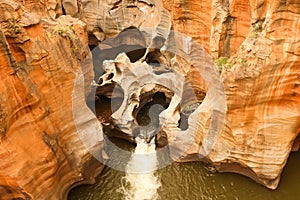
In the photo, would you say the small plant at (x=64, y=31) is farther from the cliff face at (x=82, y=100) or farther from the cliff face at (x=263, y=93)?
the cliff face at (x=263, y=93)

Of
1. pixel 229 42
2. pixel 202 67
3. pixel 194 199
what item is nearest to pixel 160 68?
pixel 202 67

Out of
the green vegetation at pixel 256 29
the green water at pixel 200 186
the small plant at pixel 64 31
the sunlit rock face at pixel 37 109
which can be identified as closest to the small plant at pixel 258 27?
the green vegetation at pixel 256 29

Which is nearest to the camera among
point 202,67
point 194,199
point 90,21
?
point 194,199

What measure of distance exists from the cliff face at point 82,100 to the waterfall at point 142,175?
43.8 inches

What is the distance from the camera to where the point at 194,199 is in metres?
8.34

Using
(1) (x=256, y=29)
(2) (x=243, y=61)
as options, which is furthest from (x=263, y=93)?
(1) (x=256, y=29)

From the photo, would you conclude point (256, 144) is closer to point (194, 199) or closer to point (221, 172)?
point (221, 172)

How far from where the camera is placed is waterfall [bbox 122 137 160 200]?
341 inches

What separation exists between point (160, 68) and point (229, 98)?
6.08 metres

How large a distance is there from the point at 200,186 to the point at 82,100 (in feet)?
14.6

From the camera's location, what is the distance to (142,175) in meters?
9.27

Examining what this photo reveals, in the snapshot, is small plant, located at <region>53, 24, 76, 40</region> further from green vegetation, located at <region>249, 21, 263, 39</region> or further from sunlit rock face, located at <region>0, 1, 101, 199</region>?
green vegetation, located at <region>249, 21, 263, 39</region>

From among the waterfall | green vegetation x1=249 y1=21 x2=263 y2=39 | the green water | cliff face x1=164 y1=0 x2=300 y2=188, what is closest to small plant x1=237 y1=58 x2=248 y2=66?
cliff face x1=164 y1=0 x2=300 y2=188

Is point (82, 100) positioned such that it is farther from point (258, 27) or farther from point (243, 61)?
point (258, 27)
